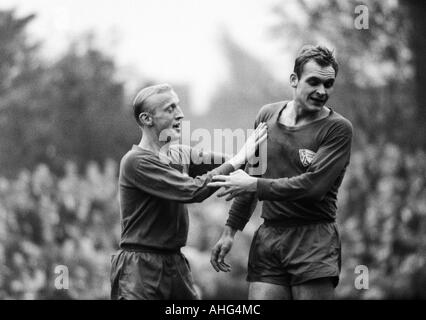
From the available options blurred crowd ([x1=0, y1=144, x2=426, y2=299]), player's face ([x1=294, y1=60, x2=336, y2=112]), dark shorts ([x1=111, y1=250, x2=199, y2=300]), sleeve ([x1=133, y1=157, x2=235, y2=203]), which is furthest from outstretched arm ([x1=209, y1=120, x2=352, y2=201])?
blurred crowd ([x1=0, y1=144, x2=426, y2=299])

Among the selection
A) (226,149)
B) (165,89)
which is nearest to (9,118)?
(226,149)

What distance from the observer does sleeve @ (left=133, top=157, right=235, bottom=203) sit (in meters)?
5.51

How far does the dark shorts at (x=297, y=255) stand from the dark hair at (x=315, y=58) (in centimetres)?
Result: 103

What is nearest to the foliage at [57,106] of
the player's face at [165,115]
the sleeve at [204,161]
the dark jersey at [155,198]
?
the sleeve at [204,161]

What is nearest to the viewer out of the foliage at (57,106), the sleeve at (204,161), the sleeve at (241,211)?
the sleeve at (241,211)

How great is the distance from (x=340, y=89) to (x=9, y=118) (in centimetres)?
581

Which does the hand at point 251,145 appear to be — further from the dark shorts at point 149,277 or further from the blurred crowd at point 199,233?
the blurred crowd at point 199,233

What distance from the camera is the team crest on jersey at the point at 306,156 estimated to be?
5.45m

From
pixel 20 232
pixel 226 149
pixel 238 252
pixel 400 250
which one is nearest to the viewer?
pixel 226 149

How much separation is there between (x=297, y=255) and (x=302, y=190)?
430 mm

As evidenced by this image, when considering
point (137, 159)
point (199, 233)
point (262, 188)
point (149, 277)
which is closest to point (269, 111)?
point (262, 188)

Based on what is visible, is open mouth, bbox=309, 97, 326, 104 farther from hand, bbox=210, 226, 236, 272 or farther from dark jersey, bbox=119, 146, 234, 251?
hand, bbox=210, 226, 236, 272

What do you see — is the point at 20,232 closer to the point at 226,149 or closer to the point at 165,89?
the point at 226,149

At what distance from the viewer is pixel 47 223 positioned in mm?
11641
